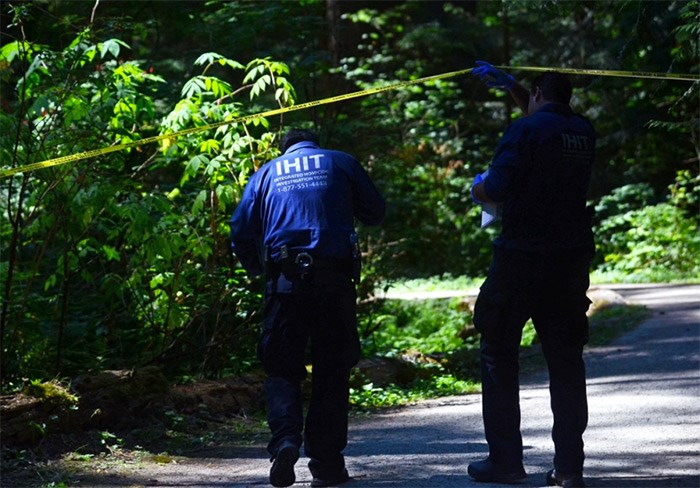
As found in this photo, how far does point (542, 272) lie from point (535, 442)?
71.0 inches

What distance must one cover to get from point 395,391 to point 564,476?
4296mm

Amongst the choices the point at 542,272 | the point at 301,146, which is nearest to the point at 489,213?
the point at 542,272

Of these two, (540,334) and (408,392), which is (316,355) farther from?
(408,392)

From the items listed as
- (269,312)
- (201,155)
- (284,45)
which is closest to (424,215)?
(284,45)

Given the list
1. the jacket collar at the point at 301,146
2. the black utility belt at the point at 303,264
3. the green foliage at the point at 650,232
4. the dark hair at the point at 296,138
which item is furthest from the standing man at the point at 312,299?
the green foliage at the point at 650,232

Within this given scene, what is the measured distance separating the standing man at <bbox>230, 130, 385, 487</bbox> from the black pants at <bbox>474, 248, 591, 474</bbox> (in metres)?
0.80

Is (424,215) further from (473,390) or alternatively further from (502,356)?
(502,356)

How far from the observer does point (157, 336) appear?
8773mm

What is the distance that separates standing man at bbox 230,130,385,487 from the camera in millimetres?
5777

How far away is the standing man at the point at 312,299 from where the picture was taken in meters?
5.78

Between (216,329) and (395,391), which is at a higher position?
(216,329)

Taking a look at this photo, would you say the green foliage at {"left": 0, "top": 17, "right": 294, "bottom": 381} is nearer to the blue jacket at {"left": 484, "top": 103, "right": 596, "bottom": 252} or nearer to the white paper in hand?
the white paper in hand

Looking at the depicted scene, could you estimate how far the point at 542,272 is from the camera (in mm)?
5406

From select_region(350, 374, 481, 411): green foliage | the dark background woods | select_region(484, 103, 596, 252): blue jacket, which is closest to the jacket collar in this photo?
select_region(484, 103, 596, 252): blue jacket
